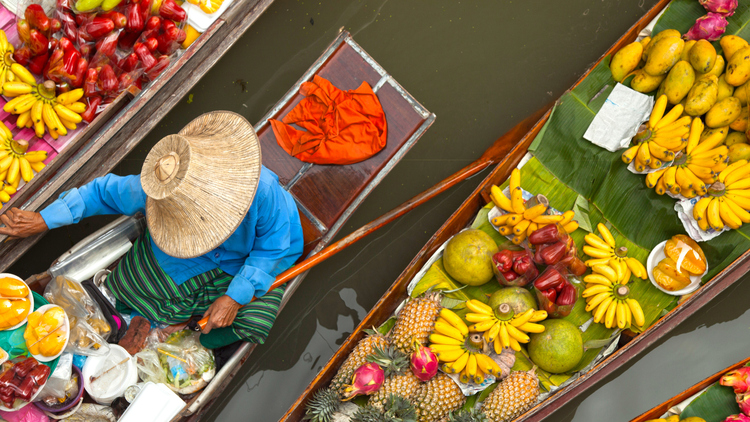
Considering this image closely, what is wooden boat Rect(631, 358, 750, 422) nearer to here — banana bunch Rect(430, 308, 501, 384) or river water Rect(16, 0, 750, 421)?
banana bunch Rect(430, 308, 501, 384)

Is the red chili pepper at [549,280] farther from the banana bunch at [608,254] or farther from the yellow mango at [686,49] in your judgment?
the yellow mango at [686,49]

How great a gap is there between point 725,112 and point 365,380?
8.54 ft

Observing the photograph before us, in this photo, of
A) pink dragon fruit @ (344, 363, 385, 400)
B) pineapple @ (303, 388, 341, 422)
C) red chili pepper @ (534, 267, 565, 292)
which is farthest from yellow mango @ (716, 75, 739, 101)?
pineapple @ (303, 388, 341, 422)

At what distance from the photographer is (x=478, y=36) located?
12.3 ft

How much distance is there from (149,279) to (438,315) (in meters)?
1.64

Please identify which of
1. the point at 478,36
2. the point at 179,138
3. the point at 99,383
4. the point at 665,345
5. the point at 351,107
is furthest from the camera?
the point at 478,36

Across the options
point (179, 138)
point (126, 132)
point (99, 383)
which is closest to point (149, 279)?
point (99, 383)

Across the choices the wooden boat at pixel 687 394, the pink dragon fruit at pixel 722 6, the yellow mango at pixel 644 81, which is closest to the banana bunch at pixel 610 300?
the wooden boat at pixel 687 394

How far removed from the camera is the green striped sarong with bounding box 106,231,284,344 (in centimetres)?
253

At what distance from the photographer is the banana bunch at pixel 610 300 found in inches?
103

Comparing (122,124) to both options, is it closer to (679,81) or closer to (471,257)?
(471,257)

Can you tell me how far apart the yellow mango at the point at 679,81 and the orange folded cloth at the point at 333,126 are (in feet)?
5.75

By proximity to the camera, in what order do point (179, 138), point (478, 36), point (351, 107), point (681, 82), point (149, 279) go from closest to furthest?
1. point (179, 138)
2. point (149, 279)
3. point (681, 82)
4. point (351, 107)
5. point (478, 36)

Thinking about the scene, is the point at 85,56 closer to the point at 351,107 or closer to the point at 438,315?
the point at 351,107
